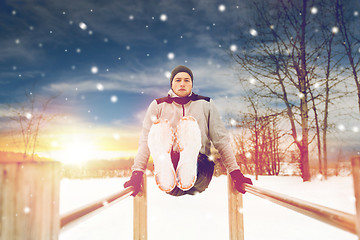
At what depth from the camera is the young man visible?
1.96m

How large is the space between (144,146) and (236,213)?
0.94 m

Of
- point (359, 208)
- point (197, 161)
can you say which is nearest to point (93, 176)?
point (197, 161)

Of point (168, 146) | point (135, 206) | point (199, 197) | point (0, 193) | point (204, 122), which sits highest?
point (204, 122)

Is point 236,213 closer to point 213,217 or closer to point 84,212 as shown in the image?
point 84,212

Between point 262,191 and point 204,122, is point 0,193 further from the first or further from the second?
point 204,122

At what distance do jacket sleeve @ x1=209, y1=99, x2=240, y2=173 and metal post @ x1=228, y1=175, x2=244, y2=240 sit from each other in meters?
0.18

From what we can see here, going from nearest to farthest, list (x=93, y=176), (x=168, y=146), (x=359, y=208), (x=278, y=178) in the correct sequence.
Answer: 1. (x=359, y=208)
2. (x=168, y=146)
3. (x=278, y=178)
4. (x=93, y=176)

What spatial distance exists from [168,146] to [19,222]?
1.34 m

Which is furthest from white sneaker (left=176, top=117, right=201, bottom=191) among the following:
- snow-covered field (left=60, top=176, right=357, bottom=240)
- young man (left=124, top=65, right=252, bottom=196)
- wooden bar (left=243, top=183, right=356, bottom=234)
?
snow-covered field (left=60, top=176, right=357, bottom=240)

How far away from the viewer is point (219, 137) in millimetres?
2361

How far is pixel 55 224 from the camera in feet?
2.31

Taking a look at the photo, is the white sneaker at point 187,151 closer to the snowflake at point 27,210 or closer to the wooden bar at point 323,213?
the wooden bar at point 323,213

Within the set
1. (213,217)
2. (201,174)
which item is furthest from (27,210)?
(213,217)

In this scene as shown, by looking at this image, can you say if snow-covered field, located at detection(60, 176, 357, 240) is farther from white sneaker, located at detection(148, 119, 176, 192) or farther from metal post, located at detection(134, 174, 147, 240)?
white sneaker, located at detection(148, 119, 176, 192)
